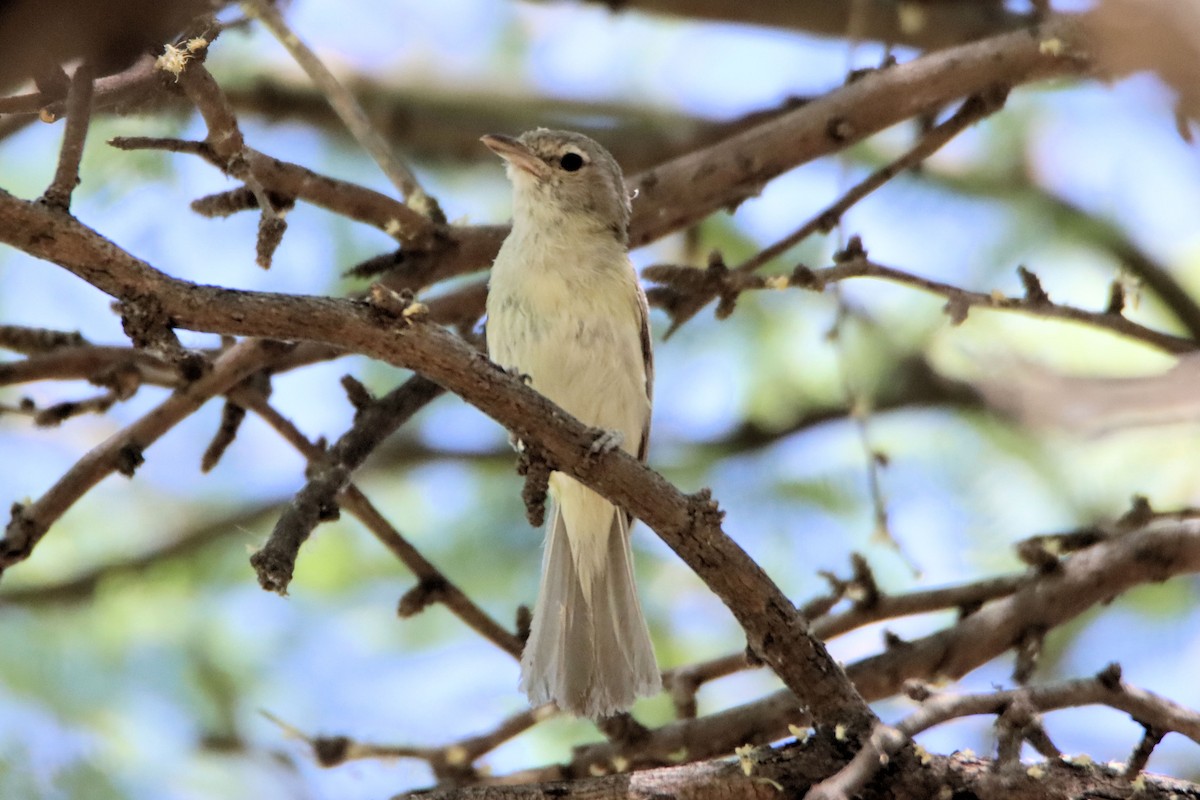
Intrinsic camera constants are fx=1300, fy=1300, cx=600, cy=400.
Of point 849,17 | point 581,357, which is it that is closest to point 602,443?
point 581,357

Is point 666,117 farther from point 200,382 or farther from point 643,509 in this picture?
point 643,509

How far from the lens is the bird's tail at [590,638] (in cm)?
365

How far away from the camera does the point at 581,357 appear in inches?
169

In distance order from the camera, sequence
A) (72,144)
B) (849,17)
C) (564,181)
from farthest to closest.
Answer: (849,17), (564,181), (72,144)

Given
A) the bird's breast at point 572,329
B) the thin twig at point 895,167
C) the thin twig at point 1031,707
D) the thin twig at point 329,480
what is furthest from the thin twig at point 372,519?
the thin twig at point 1031,707

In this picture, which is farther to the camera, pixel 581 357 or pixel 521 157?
pixel 521 157

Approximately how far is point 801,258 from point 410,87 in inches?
79.7

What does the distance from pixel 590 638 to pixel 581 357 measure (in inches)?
37.9

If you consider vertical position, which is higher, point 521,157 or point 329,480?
point 521,157

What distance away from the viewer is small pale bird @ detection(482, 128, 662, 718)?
3.96 m

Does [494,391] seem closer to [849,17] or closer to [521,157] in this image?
[521,157]

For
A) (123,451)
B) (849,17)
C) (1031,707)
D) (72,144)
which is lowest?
(1031,707)

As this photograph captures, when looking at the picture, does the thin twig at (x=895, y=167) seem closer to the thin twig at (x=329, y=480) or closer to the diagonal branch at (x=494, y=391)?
the thin twig at (x=329, y=480)

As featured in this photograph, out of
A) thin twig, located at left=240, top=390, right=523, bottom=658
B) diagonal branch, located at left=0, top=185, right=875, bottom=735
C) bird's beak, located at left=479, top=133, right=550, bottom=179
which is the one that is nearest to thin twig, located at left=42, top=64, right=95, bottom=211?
diagonal branch, located at left=0, top=185, right=875, bottom=735
